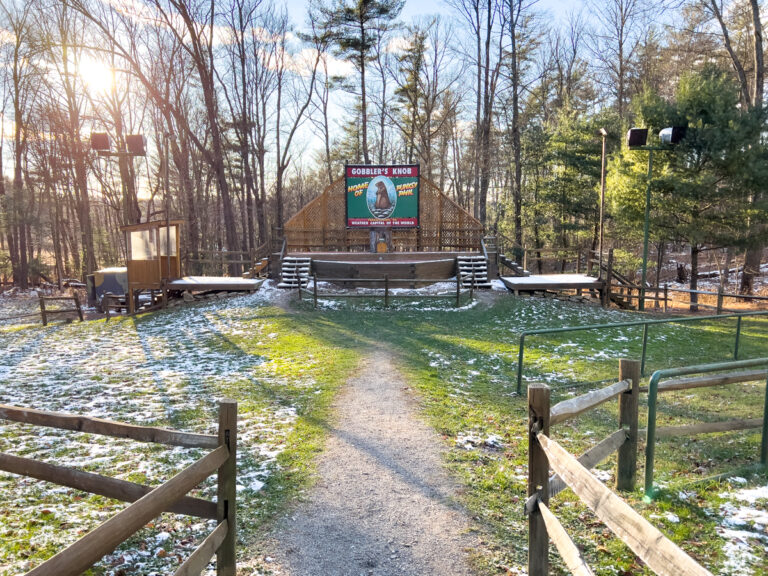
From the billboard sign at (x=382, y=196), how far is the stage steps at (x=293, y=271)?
288cm

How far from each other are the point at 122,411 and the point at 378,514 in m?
4.27

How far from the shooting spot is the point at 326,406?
257 inches

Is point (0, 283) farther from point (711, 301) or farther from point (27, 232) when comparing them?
point (711, 301)

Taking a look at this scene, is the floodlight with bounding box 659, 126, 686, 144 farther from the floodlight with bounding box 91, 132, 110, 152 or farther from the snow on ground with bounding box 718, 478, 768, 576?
the floodlight with bounding box 91, 132, 110, 152

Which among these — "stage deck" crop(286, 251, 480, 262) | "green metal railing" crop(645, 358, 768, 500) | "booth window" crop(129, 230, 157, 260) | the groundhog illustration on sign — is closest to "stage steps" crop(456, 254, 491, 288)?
"stage deck" crop(286, 251, 480, 262)

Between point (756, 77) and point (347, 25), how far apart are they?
67.5 ft

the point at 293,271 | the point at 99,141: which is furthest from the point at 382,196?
the point at 99,141

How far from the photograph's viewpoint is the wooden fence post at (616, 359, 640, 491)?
376cm

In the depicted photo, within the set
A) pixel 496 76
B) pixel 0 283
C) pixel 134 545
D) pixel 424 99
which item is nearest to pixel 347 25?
pixel 424 99

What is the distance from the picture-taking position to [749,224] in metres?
15.7

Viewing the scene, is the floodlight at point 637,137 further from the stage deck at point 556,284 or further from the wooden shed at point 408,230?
the wooden shed at point 408,230

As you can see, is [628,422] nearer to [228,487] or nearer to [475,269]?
[228,487]

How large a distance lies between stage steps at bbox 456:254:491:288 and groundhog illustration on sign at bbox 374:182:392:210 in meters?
3.88

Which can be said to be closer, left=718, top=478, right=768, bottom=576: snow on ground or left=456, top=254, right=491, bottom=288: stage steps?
left=718, top=478, right=768, bottom=576: snow on ground
